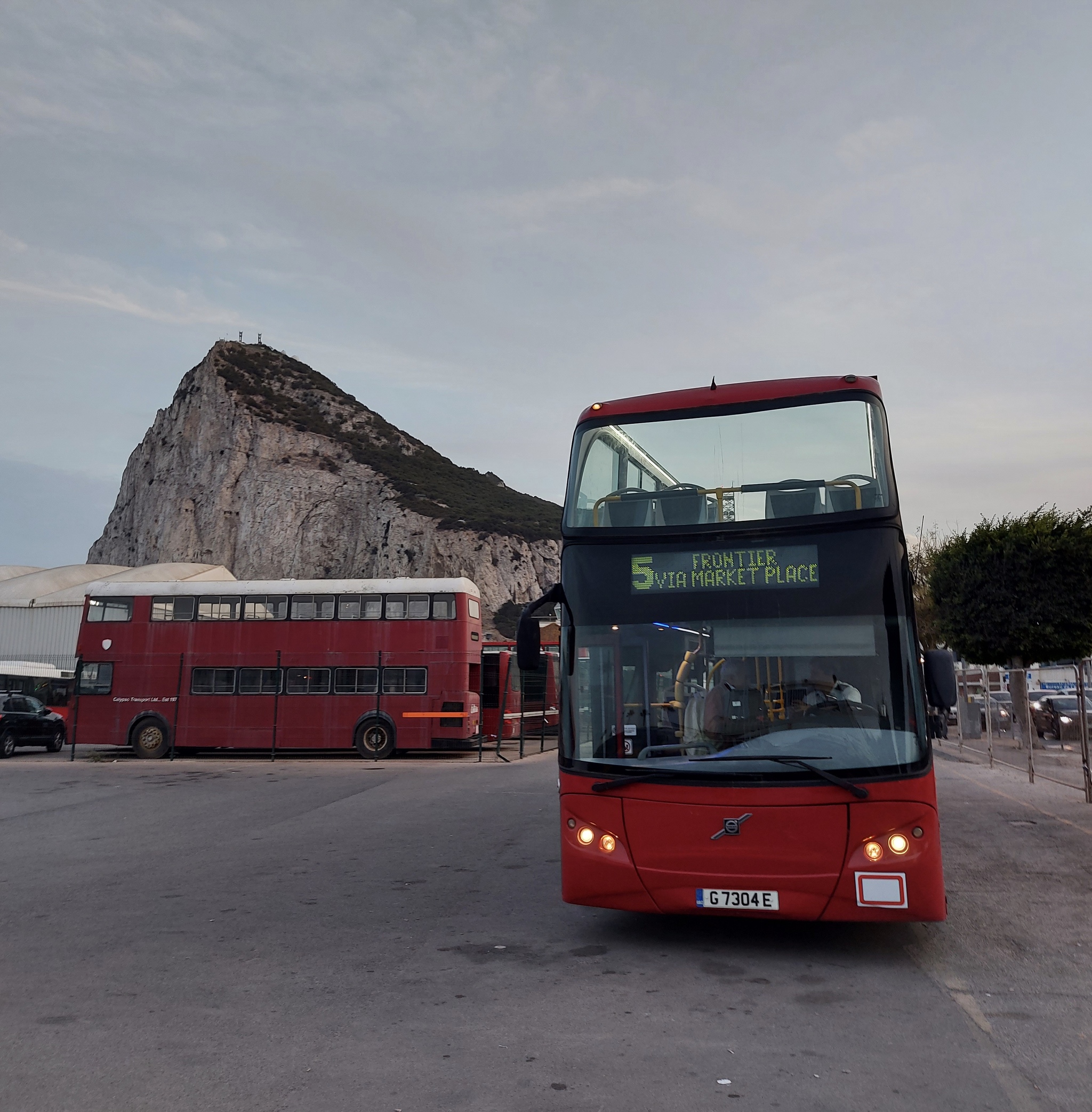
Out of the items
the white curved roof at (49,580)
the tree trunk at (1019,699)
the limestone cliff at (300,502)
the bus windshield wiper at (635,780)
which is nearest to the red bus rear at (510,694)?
the tree trunk at (1019,699)

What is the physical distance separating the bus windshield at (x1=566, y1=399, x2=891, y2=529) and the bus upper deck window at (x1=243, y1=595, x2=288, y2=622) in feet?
60.9

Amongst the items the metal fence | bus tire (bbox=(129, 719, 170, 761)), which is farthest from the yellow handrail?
bus tire (bbox=(129, 719, 170, 761))

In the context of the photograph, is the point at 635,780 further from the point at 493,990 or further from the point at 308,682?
the point at 308,682

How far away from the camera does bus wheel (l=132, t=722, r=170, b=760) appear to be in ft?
79.7

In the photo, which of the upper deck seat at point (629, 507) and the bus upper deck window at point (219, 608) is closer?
the upper deck seat at point (629, 507)

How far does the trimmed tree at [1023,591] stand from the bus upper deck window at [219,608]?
60.6 ft

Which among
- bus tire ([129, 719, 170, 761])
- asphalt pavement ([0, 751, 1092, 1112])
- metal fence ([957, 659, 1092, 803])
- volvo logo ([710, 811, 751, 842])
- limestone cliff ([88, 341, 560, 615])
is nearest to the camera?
asphalt pavement ([0, 751, 1092, 1112])

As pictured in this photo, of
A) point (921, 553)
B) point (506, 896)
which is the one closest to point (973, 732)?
point (921, 553)

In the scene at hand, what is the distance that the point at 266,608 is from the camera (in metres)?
24.5

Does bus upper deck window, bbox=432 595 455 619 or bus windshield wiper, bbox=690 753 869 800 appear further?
bus upper deck window, bbox=432 595 455 619

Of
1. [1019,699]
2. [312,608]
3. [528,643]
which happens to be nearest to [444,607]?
[312,608]

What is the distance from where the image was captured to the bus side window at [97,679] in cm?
2430

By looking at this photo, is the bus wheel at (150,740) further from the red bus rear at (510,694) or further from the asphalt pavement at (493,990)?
the asphalt pavement at (493,990)

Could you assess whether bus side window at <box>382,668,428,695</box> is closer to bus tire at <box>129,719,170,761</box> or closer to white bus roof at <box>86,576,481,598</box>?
white bus roof at <box>86,576,481,598</box>
